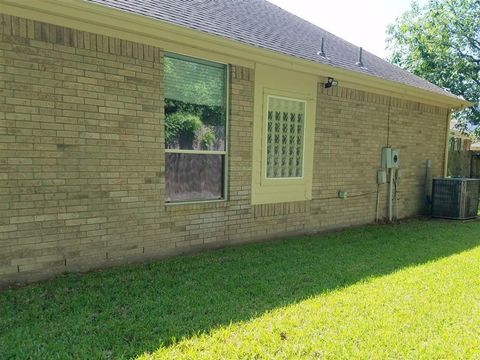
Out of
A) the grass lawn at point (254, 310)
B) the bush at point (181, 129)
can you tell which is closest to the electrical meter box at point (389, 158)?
the grass lawn at point (254, 310)

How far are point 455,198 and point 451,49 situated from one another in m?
11.8

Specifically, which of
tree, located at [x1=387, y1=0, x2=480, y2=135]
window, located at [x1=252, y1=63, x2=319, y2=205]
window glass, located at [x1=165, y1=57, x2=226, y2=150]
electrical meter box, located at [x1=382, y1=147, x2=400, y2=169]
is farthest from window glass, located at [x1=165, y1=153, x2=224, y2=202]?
tree, located at [x1=387, y1=0, x2=480, y2=135]

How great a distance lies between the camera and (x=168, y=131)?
547 centimetres

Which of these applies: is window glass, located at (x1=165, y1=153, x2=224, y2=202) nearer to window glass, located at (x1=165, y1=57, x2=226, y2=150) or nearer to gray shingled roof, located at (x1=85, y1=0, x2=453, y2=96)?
window glass, located at (x1=165, y1=57, x2=226, y2=150)

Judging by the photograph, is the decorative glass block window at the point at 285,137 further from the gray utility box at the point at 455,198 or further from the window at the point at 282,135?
the gray utility box at the point at 455,198

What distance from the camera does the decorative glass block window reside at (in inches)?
267

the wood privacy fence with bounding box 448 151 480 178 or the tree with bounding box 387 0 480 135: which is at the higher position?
the tree with bounding box 387 0 480 135

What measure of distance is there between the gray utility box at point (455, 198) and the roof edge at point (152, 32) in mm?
4320

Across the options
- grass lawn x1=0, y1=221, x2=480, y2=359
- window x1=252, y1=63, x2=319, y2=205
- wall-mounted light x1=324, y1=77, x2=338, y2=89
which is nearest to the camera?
grass lawn x1=0, y1=221, x2=480, y2=359

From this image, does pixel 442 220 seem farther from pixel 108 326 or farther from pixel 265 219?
pixel 108 326

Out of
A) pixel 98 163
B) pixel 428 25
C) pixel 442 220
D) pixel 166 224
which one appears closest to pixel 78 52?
pixel 98 163

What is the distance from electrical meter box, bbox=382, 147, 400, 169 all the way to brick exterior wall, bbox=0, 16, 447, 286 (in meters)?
3.41

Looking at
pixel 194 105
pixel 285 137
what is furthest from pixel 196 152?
pixel 285 137

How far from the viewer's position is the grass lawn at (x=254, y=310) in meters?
3.03
